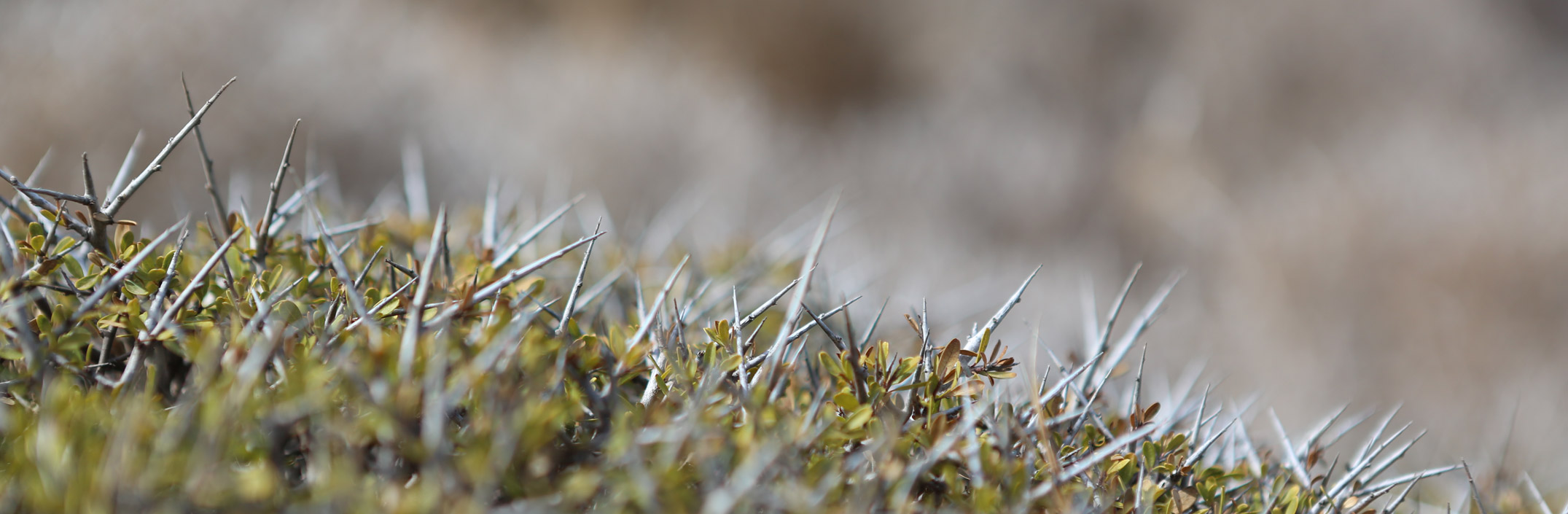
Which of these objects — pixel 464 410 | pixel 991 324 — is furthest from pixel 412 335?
pixel 991 324

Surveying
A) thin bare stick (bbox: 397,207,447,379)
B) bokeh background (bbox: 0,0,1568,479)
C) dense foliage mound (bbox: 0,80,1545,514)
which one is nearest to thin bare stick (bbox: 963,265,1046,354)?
dense foliage mound (bbox: 0,80,1545,514)

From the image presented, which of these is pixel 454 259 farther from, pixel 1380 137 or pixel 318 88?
pixel 1380 137

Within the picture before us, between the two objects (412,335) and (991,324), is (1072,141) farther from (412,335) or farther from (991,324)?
(412,335)

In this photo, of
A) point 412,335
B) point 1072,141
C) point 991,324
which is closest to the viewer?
point 412,335

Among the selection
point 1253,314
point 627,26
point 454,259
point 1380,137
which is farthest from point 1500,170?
point 454,259

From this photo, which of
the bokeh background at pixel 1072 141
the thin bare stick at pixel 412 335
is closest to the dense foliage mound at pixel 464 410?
the thin bare stick at pixel 412 335

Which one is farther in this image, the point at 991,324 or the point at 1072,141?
the point at 1072,141
